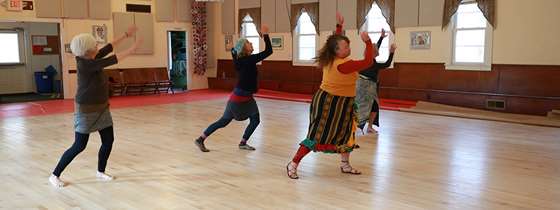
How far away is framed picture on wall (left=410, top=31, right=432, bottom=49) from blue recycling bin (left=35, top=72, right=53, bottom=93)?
947 cm

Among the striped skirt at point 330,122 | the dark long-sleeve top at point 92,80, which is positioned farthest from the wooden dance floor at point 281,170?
the dark long-sleeve top at point 92,80

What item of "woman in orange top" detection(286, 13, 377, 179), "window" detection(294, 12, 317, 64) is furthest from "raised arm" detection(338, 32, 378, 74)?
"window" detection(294, 12, 317, 64)

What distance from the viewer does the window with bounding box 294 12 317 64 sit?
12688mm

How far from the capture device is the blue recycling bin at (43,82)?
14016 millimetres

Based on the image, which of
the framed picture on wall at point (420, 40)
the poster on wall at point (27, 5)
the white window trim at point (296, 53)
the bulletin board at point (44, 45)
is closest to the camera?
the framed picture on wall at point (420, 40)

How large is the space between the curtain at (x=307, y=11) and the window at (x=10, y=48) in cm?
717

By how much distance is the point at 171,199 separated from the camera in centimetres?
394

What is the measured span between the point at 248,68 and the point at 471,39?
6231 mm

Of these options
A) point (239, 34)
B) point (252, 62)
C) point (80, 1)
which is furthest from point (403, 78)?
point (80, 1)

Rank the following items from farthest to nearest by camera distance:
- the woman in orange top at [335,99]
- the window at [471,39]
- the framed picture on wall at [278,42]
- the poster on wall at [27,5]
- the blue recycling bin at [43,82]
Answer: the blue recycling bin at [43,82], the framed picture on wall at [278,42], the poster on wall at [27,5], the window at [471,39], the woman in orange top at [335,99]

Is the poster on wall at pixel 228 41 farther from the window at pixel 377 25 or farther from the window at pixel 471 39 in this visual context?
the window at pixel 471 39

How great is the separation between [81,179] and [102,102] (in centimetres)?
82

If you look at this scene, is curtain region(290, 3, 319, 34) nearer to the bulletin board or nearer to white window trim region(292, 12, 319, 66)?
white window trim region(292, 12, 319, 66)

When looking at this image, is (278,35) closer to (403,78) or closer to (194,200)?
(403,78)
